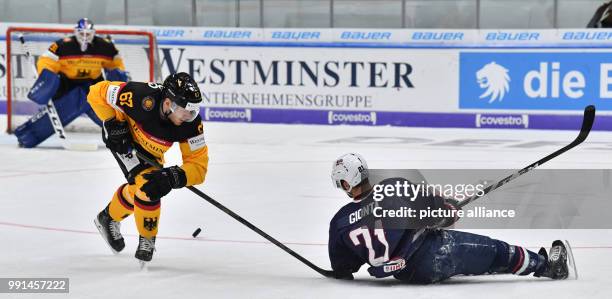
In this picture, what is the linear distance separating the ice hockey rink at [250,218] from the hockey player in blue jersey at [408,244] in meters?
0.09

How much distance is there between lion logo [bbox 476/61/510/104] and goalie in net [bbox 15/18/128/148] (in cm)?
403

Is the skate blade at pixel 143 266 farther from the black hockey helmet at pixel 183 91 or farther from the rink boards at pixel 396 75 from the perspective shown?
the rink boards at pixel 396 75

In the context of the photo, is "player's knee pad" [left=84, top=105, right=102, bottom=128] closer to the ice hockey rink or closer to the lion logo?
the ice hockey rink

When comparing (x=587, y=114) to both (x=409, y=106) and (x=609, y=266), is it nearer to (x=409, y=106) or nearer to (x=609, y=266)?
(x=609, y=266)

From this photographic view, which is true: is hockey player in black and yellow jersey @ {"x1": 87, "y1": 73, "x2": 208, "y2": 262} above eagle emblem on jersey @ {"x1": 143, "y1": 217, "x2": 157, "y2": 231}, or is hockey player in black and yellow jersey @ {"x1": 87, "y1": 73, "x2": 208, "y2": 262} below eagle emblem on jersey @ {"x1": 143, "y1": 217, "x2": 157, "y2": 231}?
above

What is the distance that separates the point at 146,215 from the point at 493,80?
26.1 ft

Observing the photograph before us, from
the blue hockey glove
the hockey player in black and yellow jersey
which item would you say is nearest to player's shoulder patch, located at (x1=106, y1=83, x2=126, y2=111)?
the hockey player in black and yellow jersey

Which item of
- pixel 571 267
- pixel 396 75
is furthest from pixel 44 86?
pixel 571 267

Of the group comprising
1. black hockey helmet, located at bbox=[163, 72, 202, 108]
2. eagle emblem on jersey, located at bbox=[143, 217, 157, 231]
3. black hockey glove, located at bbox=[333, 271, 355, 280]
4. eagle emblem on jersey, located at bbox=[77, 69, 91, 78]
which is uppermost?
black hockey helmet, located at bbox=[163, 72, 202, 108]

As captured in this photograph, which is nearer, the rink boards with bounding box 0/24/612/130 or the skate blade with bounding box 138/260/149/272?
the skate blade with bounding box 138/260/149/272

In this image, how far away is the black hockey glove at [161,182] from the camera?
585 cm

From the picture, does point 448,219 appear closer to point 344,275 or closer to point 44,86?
point 344,275

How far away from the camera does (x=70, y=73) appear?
1195 centimetres

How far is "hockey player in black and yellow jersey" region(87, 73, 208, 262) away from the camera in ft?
19.4
